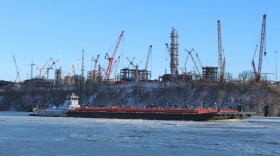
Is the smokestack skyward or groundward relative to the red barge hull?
skyward

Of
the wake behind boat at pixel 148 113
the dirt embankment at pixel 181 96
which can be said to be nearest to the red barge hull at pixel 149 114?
the wake behind boat at pixel 148 113

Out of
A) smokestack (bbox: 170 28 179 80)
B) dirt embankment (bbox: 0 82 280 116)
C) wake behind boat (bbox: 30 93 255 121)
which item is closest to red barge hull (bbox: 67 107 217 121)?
wake behind boat (bbox: 30 93 255 121)

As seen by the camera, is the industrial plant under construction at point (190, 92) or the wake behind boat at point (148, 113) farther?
the industrial plant under construction at point (190, 92)

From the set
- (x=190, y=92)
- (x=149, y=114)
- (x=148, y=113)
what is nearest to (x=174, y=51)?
(x=190, y=92)

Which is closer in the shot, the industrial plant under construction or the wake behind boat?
the wake behind boat

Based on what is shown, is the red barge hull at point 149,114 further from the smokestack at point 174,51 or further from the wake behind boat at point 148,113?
the smokestack at point 174,51

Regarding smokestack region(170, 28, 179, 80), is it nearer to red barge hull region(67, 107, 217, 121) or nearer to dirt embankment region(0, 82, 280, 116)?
dirt embankment region(0, 82, 280, 116)

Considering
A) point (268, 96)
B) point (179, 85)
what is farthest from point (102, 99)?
point (268, 96)

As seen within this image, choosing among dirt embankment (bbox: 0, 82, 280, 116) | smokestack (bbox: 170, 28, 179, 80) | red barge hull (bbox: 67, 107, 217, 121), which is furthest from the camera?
smokestack (bbox: 170, 28, 179, 80)

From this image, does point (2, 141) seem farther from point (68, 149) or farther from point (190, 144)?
point (190, 144)

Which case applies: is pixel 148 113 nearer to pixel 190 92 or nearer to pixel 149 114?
pixel 149 114

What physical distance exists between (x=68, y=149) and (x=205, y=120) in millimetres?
51630

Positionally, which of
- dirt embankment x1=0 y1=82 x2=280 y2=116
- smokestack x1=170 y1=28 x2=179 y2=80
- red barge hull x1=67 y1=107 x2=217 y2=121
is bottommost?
red barge hull x1=67 y1=107 x2=217 y2=121

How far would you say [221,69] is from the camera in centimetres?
17700
